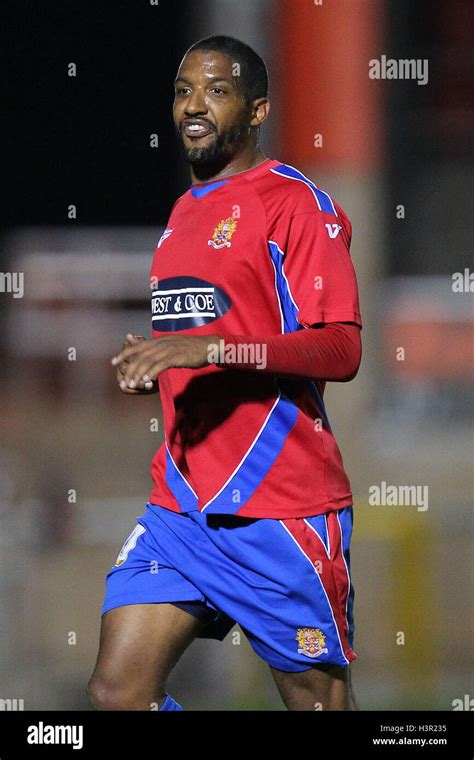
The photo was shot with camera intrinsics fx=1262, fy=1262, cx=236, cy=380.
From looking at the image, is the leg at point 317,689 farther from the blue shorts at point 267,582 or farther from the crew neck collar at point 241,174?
the crew neck collar at point 241,174

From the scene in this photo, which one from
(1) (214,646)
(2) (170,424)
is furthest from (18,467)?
(2) (170,424)

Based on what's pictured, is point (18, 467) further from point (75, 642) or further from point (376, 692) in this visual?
point (376, 692)

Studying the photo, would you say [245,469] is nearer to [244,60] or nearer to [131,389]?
[131,389]

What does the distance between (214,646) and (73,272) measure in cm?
446

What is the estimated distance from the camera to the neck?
313 centimetres

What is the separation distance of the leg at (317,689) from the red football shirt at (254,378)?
1.24ft

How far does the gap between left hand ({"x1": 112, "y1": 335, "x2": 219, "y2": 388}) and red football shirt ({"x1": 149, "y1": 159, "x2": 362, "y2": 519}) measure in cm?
35

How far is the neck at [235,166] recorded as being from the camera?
313 cm

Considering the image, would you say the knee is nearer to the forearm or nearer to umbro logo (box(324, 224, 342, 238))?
the forearm

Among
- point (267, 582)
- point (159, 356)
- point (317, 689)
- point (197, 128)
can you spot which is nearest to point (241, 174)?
point (197, 128)

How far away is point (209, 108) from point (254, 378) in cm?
66

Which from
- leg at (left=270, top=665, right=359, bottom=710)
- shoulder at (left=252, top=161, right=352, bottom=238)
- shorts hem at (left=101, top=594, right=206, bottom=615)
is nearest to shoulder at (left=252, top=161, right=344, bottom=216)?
shoulder at (left=252, top=161, right=352, bottom=238)

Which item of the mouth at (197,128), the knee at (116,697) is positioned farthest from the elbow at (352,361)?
the knee at (116,697)

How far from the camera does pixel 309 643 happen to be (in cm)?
296
